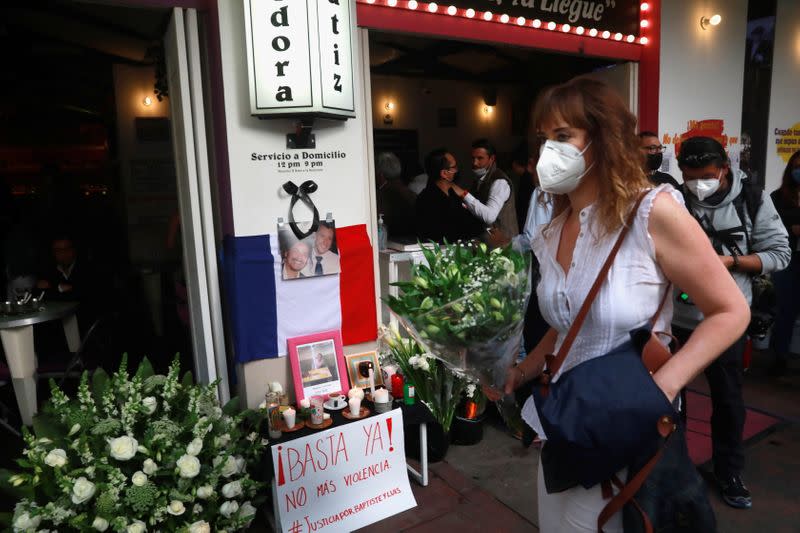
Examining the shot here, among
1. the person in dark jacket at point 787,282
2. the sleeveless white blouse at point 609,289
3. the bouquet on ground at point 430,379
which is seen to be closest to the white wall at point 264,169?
the bouquet on ground at point 430,379

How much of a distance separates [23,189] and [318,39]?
813cm

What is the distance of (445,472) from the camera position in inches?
A: 134

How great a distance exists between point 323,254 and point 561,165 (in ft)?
6.55

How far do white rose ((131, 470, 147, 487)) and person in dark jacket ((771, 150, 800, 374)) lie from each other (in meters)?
4.95

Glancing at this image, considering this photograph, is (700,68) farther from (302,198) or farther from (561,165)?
(561,165)

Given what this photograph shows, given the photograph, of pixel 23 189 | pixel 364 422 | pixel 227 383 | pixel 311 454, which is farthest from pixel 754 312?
pixel 23 189

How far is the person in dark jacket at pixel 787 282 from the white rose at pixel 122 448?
498cm

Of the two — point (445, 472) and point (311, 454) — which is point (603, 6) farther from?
point (311, 454)

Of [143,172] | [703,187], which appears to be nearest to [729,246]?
[703,187]

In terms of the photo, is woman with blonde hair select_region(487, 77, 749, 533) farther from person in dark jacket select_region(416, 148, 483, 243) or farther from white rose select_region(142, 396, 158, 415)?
person in dark jacket select_region(416, 148, 483, 243)

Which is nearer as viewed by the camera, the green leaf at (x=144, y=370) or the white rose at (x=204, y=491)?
the white rose at (x=204, y=491)

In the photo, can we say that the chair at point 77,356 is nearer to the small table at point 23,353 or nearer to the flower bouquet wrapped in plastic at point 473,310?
the small table at point 23,353

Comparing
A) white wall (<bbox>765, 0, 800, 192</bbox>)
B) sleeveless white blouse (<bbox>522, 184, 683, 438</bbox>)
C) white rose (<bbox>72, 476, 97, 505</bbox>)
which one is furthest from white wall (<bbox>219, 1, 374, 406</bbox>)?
white wall (<bbox>765, 0, 800, 192</bbox>)

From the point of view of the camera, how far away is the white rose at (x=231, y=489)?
2.29m
